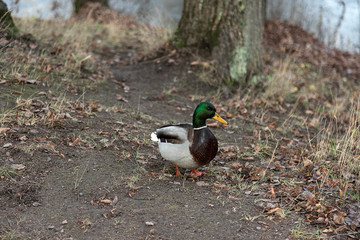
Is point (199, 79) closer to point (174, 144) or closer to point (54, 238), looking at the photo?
point (174, 144)

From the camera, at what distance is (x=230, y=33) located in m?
7.48

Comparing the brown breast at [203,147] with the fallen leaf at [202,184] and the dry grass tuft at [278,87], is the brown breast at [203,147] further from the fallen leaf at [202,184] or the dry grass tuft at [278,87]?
the dry grass tuft at [278,87]

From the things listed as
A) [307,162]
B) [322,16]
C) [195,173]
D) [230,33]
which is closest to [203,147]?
[195,173]

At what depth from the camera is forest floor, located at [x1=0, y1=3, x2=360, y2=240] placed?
382cm

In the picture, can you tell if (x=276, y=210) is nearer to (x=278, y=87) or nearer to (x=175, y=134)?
(x=175, y=134)

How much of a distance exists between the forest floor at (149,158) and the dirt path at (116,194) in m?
0.01

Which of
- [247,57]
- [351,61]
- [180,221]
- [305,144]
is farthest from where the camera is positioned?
[351,61]

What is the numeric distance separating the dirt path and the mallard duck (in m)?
0.31

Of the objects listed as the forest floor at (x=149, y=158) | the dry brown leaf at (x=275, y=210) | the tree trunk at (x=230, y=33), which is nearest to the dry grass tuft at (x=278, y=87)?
the forest floor at (x=149, y=158)

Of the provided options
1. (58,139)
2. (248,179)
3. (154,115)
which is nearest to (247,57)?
(154,115)

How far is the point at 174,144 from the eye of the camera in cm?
441

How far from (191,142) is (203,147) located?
146 mm

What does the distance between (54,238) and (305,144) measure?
3801 millimetres

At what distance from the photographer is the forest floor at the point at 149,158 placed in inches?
150
